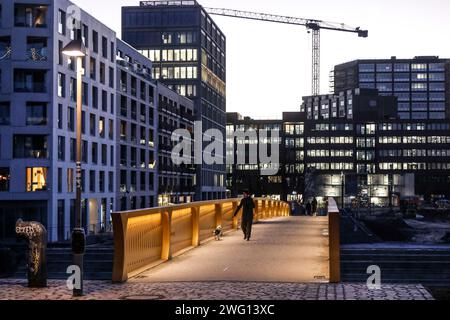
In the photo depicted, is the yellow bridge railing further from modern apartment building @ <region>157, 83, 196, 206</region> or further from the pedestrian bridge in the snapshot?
modern apartment building @ <region>157, 83, 196, 206</region>

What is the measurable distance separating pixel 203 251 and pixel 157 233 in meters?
3.27

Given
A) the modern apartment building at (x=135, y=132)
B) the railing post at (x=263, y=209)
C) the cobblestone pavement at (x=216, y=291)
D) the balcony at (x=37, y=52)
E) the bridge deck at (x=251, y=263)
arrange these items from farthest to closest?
the modern apartment building at (x=135, y=132) → the balcony at (x=37, y=52) → the railing post at (x=263, y=209) → the bridge deck at (x=251, y=263) → the cobblestone pavement at (x=216, y=291)

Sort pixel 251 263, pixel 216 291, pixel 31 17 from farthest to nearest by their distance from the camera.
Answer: pixel 31 17
pixel 251 263
pixel 216 291

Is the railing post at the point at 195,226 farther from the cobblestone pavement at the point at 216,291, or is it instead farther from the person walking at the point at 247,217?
the cobblestone pavement at the point at 216,291

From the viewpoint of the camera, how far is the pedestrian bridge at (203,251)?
15.5 metres

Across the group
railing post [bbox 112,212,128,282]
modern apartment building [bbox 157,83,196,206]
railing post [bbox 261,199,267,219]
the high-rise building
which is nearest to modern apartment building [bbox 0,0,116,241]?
railing post [bbox 261,199,267,219]

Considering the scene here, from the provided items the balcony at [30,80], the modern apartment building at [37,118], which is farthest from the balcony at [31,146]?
the balcony at [30,80]

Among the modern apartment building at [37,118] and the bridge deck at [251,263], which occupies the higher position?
the modern apartment building at [37,118]

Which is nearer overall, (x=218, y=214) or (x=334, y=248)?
(x=334, y=248)

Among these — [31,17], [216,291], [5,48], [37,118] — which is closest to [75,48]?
[216,291]

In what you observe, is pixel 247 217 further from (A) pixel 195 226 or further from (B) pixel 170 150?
(B) pixel 170 150

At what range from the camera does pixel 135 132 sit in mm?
94125
